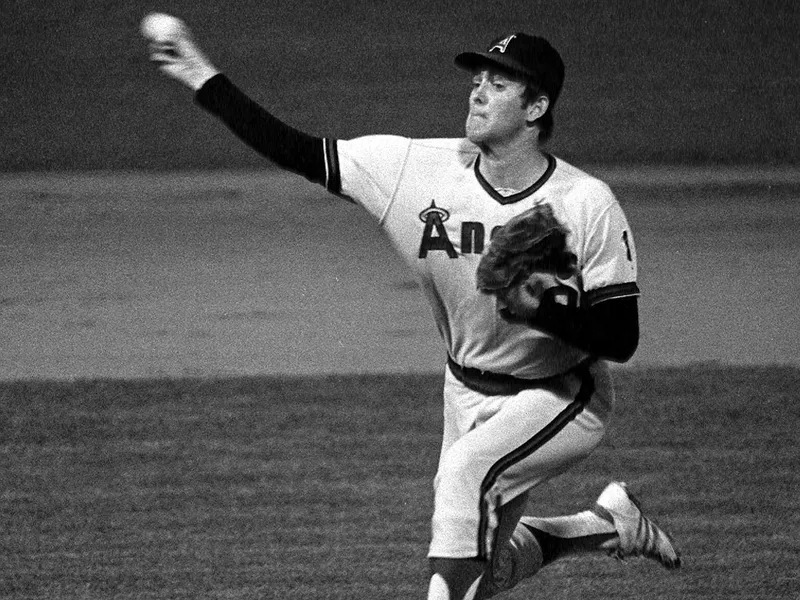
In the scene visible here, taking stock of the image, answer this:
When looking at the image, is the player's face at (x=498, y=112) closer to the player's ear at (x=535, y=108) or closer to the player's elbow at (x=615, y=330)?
the player's ear at (x=535, y=108)

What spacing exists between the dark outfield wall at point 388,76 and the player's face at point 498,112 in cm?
970

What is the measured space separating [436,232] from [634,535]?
50.3 inches

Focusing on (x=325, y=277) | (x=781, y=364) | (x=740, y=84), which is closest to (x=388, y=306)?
(x=325, y=277)

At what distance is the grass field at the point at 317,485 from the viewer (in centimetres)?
512

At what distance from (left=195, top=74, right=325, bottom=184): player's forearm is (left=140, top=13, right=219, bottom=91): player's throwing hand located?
3 cm

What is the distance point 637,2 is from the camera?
1598 cm

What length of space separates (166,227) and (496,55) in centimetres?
748

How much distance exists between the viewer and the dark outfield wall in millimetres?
14008

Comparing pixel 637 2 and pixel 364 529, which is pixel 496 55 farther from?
pixel 637 2

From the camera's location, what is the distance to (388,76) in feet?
49.6

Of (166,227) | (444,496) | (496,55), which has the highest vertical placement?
(496,55)

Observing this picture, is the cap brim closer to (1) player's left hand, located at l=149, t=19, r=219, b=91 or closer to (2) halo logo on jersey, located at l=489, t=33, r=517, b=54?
(2) halo logo on jersey, located at l=489, t=33, r=517, b=54

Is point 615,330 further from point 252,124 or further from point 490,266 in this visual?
point 252,124


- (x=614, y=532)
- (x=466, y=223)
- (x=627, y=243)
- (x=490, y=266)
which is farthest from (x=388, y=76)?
(x=490, y=266)
